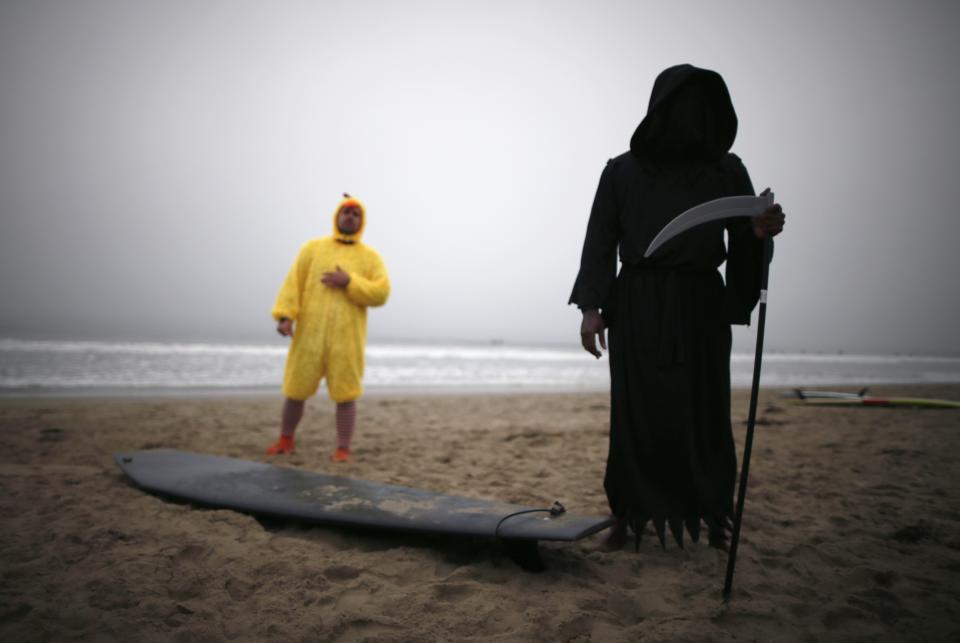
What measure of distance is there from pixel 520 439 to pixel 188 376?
28.2 ft

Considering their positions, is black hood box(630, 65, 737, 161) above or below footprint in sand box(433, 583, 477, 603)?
above

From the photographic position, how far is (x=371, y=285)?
391cm

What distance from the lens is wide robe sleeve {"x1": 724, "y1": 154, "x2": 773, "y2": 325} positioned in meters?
2.08

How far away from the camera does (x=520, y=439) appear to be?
5.04 m

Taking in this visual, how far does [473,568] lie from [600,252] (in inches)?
58.5

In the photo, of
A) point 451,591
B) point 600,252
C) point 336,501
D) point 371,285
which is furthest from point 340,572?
point 371,285

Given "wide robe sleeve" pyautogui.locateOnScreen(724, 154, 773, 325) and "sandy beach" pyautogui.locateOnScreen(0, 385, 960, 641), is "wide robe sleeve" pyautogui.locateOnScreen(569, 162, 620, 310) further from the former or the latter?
"sandy beach" pyautogui.locateOnScreen(0, 385, 960, 641)

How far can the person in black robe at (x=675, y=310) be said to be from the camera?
2.07m

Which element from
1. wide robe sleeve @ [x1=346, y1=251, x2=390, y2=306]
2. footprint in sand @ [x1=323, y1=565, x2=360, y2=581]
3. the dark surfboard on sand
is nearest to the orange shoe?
the dark surfboard on sand

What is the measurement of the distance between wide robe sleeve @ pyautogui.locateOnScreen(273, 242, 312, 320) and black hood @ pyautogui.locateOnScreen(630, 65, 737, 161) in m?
2.82

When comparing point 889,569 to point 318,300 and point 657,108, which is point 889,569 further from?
point 318,300

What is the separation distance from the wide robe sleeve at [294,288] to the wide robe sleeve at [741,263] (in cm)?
312

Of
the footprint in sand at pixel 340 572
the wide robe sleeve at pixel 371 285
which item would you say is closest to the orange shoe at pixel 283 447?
the wide robe sleeve at pixel 371 285

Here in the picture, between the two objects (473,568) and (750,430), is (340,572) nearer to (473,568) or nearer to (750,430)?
(473,568)
